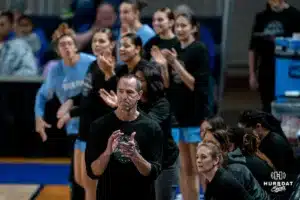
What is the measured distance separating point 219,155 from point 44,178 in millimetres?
4952

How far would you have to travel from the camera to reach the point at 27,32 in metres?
12.2

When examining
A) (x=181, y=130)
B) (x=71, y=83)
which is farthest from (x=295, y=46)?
(x=71, y=83)

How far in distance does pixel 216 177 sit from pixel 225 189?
124 millimetres

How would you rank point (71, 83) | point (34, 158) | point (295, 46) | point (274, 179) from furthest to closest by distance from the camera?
point (34, 158), point (295, 46), point (71, 83), point (274, 179)

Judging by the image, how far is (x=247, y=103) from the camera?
12344 mm

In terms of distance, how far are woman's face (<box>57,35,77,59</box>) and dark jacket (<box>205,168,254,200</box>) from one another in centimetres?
285

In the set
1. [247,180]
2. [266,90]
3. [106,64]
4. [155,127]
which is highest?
[106,64]

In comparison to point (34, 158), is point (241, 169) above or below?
above

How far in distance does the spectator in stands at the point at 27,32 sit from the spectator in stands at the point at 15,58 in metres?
0.17

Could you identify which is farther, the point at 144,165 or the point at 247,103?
the point at 247,103

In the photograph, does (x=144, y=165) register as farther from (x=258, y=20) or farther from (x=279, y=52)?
(x=258, y=20)

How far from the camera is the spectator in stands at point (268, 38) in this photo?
10943mm

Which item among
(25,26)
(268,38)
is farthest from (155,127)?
(25,26)

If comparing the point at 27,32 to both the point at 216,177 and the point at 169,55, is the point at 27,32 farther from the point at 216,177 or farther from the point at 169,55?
the point at 216,177
